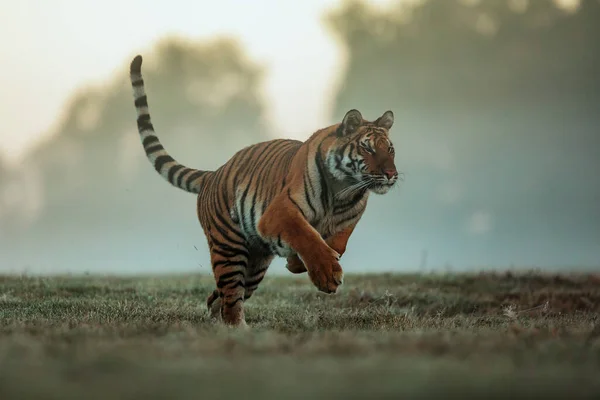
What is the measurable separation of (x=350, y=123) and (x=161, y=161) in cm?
317

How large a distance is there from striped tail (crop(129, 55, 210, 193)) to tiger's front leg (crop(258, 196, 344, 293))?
2.29 meters

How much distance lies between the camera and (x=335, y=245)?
8266 mm

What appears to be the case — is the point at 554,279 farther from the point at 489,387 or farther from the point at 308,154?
the point at 489,387

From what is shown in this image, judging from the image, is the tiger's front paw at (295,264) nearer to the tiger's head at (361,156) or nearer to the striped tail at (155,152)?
the tiger's head at (361,156)

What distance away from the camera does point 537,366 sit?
4.58 meters

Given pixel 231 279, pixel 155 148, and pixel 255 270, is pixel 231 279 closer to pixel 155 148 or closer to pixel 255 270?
pixel 255 270

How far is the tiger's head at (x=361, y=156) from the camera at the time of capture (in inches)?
310

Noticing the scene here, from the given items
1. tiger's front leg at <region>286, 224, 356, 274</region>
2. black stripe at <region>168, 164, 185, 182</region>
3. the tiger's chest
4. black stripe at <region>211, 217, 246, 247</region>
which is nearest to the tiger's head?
the tiger's chest

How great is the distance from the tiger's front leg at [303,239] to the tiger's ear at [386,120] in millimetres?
1188

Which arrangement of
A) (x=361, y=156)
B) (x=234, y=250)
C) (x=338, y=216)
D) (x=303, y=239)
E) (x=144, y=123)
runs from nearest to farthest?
(x=303, y=239) < (x=361, y=156) < (x=338, y=216) < (x=234, y=250) < (x=144, y=123)

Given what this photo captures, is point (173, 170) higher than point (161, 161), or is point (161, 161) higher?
point (161, 161)

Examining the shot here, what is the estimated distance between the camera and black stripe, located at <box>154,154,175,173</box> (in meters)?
10.5

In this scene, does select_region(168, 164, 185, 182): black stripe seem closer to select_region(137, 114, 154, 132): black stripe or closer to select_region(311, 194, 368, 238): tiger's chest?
select_region(137, 114, 154, 132): black stripe

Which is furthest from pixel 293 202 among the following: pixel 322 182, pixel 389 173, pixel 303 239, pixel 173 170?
pixel 173 170
